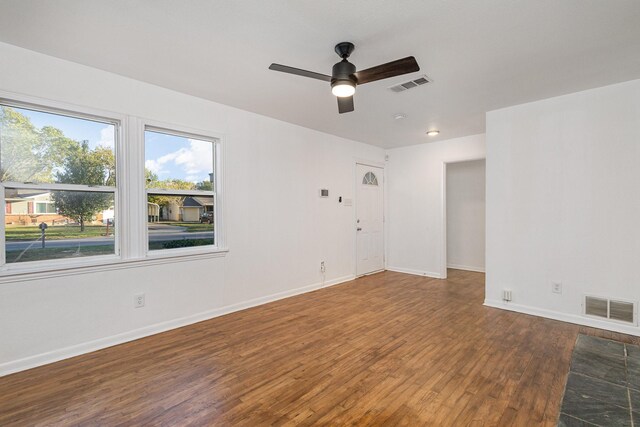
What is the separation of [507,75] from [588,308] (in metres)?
2.72

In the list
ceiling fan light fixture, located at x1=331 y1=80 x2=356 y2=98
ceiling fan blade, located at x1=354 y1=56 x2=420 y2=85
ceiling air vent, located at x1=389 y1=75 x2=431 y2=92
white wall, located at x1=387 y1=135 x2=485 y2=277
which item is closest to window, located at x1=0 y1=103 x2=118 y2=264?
ceiling fan light fixture, located at x1=331 y1=80 x2=356 y2=98

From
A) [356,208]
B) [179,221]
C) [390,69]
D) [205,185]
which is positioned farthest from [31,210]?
[356,208]

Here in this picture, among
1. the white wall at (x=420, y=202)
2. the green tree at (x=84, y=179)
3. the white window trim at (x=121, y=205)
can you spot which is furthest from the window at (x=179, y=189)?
the white wall at (x=420, y=202)

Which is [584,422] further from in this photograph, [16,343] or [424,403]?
[16,343]

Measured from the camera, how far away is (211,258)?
3607mm

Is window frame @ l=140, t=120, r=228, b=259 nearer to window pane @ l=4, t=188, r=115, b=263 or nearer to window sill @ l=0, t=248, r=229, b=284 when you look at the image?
window sill @ l=0, t=248, r=229, b=284

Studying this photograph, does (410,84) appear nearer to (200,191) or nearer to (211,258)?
(200,191)

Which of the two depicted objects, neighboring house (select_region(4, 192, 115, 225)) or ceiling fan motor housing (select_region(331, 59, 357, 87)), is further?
neighboring house (select_region(4, 192, 115, 225))

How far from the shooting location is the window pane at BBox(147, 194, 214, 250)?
129 inches

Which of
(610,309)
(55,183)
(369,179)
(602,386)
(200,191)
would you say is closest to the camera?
(602,386)

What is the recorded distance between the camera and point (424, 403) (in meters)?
2.02

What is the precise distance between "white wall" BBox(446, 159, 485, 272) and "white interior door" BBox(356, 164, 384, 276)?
1.66m

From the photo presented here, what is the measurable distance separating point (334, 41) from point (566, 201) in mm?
3219

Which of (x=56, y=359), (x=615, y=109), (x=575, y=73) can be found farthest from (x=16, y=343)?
(x=615, y=109)
